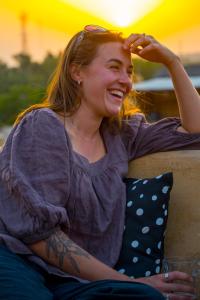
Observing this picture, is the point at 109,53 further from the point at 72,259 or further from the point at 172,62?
the point at 72,259

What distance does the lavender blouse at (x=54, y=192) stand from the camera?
7.48ft

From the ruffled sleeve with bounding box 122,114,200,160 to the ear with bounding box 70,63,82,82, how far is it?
1.05 ft

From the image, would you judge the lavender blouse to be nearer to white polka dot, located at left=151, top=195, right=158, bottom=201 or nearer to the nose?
white polka dot, located at left=151, top=195, right=158, bottom=201

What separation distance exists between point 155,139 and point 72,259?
0.73 meters

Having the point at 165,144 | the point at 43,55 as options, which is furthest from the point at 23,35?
the point at 165,144

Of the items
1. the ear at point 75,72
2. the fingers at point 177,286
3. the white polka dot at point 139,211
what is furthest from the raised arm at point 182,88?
the fingers at point 177,286

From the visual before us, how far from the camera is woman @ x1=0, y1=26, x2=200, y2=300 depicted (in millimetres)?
2244

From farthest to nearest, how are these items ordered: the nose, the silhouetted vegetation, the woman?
the silhouetted vegetation < the nose < the woman

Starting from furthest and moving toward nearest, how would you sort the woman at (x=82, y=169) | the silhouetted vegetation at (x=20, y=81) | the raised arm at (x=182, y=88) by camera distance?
the silhouetted vegetation at (x=20, y=81) → the raised arm at (x=182, y=88) → the woman at (x=82, y=169)

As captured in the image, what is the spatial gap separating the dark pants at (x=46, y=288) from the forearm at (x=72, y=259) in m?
0.05

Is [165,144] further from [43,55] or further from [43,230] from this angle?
[43,55]

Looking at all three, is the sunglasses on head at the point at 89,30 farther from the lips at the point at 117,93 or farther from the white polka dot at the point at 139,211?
the white polka dot at the point at 139,211

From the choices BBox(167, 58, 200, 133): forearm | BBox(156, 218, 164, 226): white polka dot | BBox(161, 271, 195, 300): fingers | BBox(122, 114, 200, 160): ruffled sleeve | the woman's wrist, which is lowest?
BBox(161, 271, 195, 300): fingers

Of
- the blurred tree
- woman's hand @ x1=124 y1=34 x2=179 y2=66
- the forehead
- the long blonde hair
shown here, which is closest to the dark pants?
the long blonde hair
